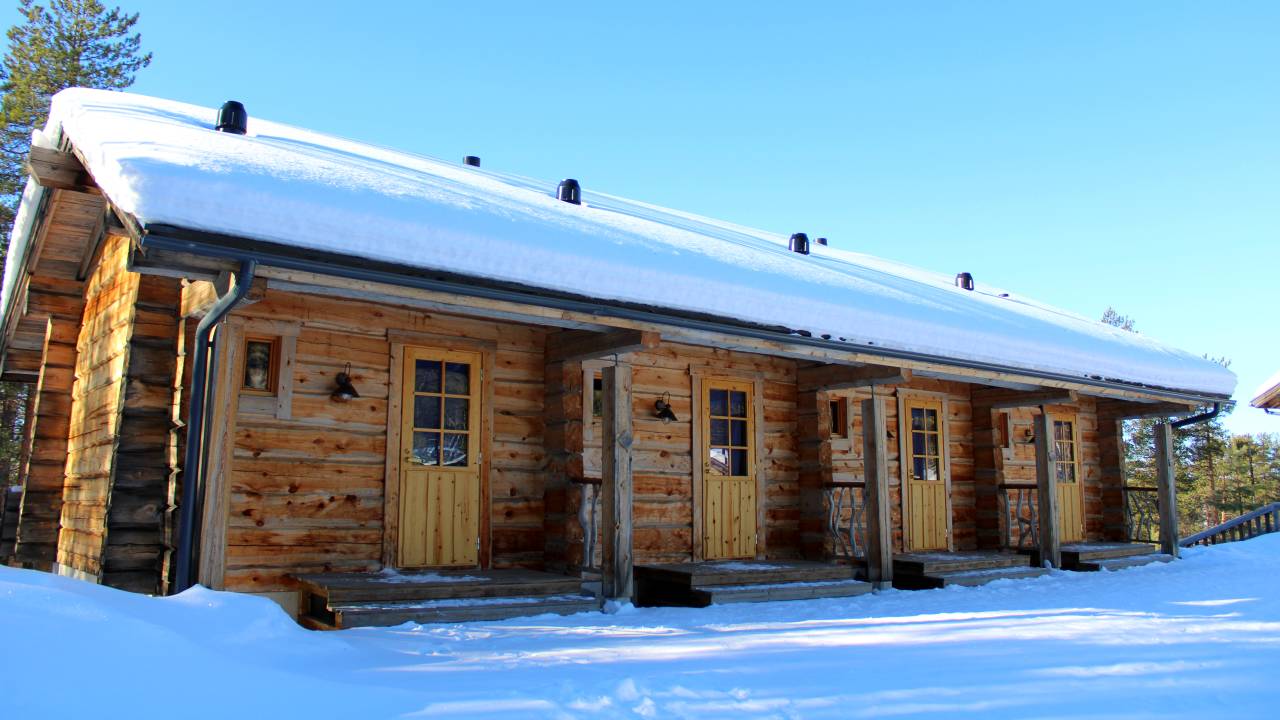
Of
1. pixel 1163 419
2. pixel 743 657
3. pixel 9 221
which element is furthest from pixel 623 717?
pixel 9 221

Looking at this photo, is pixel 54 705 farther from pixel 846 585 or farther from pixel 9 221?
pixel 9 221

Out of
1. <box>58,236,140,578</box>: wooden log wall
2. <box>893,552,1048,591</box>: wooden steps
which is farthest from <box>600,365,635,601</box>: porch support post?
<box>893,552,1048,591</box>: wooden steps

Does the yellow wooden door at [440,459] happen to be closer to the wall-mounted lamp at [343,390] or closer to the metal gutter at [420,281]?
the wall-mounted lamp at [343,390]

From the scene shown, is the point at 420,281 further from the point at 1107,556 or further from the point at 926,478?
the point at 1107,556

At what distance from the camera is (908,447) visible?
11.8 metres

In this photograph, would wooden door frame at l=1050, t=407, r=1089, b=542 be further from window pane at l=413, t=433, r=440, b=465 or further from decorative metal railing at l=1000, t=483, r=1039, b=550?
window pane at l=413, t=433, r=440, b=465

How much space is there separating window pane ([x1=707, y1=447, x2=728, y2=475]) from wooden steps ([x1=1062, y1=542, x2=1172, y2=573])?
477cm

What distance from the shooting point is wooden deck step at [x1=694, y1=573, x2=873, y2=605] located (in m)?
8.25

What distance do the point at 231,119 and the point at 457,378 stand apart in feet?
9.41

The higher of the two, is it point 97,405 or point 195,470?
point 97,405

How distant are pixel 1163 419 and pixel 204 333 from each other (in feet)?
40.4

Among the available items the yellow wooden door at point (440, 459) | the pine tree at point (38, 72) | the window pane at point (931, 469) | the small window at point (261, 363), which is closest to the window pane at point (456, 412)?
the yellow wooden door at point (440, 459)

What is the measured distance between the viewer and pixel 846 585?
29.9 feet

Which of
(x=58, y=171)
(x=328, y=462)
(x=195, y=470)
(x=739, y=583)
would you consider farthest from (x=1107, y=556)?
(x=58, y=171)
